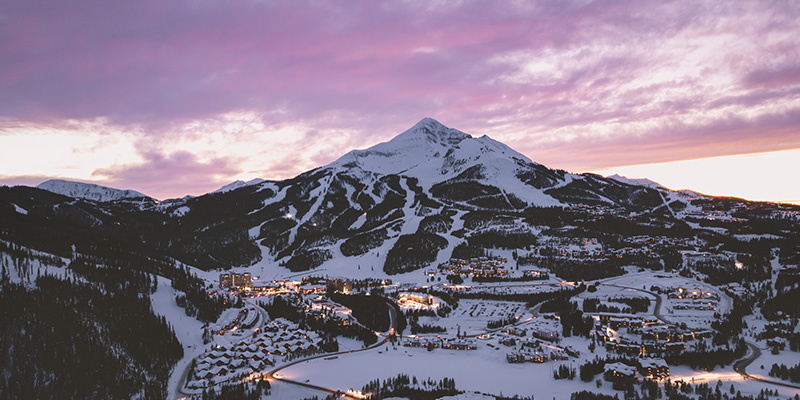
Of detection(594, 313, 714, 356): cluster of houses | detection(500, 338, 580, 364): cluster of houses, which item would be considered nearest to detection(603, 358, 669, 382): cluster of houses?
detection(594, 313, 714, 356): cluster of houses

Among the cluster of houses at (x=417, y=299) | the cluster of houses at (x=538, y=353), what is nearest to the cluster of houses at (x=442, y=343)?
the cluster of houses at (x=538, y=353)

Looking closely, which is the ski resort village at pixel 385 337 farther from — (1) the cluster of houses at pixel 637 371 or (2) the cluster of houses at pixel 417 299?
(2) the cluster of houses at pixel 417 299

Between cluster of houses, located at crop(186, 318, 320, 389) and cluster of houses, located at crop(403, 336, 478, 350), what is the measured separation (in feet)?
74.5

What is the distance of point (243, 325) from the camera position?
132 metres

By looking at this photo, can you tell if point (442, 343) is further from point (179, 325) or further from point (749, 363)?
point (179, 325)

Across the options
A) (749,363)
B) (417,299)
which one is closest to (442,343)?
(417,299)

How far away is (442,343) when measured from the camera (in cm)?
11450

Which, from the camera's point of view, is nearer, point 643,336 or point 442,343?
point 643,336

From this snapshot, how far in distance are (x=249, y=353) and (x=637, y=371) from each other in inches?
2942

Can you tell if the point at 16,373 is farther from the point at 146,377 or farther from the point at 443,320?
the point at 443,320

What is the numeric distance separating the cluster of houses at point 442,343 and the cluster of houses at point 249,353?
74.5 ft

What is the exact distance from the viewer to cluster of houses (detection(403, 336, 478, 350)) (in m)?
112

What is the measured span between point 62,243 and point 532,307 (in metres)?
146

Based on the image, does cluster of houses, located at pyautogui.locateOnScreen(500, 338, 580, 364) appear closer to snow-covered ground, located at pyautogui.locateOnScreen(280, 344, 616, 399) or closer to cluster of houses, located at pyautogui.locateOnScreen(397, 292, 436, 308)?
snow-covered ground, located at pyautogui.locateOnScreen(280, 344, 616, 399)
